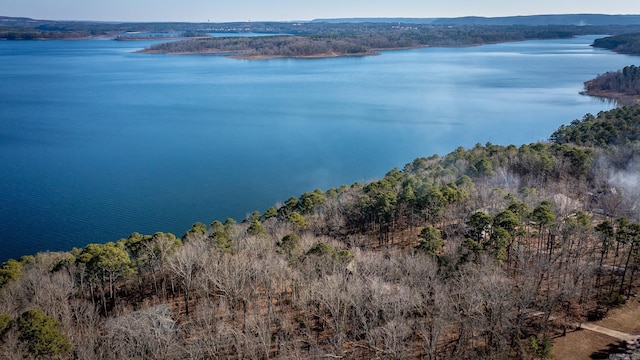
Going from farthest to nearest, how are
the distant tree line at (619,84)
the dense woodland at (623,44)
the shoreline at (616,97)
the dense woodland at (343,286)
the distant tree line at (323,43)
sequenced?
the distant tree line at (323,43) < the dense woodland at (623,44) < the distant tree line at (619,84) < the shoreline at (616,97) < the dense woodland at (343,286)

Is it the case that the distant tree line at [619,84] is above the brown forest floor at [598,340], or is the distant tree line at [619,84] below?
above

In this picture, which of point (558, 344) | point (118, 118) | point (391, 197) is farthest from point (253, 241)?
point (118, 118)

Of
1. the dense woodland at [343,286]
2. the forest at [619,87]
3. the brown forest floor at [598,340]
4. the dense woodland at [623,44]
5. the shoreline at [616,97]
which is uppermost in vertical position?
the dense woodland at [623,44]

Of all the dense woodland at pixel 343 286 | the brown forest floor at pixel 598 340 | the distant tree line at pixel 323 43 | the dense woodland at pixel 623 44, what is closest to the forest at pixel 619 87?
the dense woodland at pixel 343 286

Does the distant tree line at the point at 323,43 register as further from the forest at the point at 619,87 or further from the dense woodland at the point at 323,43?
the forest at the point at 619,87

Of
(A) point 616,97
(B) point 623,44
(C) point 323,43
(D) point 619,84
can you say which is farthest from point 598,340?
(B) point 623,44

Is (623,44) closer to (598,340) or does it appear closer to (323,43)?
(323,43)

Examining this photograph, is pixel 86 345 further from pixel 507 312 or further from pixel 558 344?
pixel 558 344
